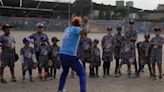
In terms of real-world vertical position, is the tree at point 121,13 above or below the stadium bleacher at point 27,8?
below

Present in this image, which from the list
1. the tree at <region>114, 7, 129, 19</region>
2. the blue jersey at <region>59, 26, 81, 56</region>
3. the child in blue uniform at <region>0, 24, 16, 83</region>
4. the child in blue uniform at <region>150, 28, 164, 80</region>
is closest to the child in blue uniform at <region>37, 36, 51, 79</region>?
the child in blue uniform at <region>0, 24, 16, 83</region>

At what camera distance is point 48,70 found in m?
12.0

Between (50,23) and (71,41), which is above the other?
(71,41)

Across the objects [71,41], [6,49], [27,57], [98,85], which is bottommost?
[98,85]

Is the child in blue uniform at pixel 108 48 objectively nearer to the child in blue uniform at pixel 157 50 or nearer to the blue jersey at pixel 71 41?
the child in blue uniform at pixel 157 50

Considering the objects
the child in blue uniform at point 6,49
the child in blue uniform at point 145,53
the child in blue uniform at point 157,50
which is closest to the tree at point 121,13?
the child in blue uniform at point 145,53

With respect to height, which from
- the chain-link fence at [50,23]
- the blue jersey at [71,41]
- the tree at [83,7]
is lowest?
the chain-link fence at [50,23]

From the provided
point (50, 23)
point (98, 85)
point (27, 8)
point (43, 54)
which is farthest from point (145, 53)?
point (27, 8)

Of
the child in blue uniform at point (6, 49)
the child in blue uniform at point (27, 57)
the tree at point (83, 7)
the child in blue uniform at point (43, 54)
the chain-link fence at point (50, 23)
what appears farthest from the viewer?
the tree at point (83, 7)

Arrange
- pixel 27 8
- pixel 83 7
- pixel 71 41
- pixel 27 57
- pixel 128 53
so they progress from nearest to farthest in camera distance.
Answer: pixel 71 41
pixel 27 57
pixel 128 53
pixel 27 8
pixel 83 7

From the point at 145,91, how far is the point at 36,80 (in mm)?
3188

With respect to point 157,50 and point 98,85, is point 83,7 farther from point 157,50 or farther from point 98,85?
point 98,85

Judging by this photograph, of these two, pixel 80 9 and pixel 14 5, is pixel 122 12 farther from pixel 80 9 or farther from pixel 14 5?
pixel 14 5

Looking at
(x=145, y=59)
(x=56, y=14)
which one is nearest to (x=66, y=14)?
(x=56, y=14)
